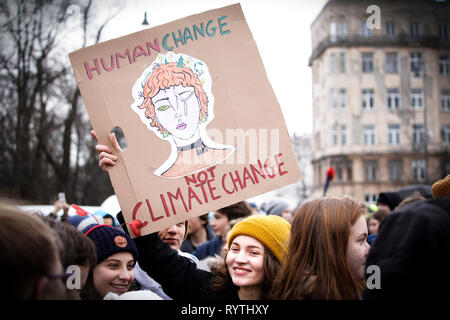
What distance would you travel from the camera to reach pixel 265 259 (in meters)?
2.51

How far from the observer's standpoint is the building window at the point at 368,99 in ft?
146

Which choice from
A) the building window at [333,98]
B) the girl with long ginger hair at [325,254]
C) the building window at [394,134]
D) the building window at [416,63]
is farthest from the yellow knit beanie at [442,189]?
the building window at [394,134]

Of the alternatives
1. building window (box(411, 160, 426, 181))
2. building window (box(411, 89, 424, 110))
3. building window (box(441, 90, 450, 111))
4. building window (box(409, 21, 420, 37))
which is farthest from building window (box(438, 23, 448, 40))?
building window (box(411, 160, 426, 181))

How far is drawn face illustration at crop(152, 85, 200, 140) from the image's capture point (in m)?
2.56

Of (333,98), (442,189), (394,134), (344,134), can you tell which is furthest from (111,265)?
(394,134)

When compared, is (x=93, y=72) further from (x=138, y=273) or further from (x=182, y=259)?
(x=138, y=273)

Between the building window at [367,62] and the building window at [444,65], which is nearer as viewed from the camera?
the building window at [367,62]

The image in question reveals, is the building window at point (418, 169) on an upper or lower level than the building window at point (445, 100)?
lower

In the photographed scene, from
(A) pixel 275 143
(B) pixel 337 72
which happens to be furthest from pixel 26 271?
(B) pixel 337 72

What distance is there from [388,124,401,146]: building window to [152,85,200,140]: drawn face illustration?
153 ft

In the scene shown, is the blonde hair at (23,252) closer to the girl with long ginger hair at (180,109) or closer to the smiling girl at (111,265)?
the girl with long ginger hair at (180,109)

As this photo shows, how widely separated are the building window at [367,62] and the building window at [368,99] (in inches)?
83.3

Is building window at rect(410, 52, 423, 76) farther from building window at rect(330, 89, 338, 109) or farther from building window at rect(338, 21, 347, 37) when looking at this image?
building window at rect(330, 89, 338, 109)

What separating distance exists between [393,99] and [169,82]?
152 ft
